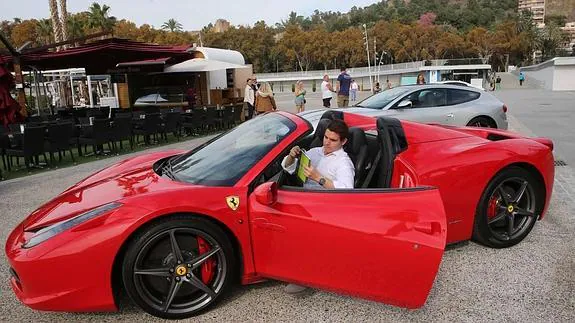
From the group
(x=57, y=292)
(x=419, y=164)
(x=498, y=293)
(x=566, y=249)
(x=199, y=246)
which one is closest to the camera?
(x=57, y=292)

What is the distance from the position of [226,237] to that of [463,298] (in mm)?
1812

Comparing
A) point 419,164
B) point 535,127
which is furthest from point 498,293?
point 535,127

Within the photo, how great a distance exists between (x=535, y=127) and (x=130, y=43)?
11539 mm

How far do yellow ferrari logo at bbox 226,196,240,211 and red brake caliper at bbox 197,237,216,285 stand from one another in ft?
1.01

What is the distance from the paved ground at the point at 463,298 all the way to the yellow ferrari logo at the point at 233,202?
78cm

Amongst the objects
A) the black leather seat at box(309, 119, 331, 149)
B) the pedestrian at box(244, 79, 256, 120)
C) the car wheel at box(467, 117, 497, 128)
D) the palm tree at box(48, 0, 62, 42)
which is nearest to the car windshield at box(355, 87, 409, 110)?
the car wheel at box(467, 117, 497, 128)

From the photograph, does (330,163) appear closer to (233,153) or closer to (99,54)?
(233,153)

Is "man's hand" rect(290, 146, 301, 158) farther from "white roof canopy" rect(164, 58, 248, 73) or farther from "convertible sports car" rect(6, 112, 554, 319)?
"white roof canopy" rect(164, 58, 248, 73)

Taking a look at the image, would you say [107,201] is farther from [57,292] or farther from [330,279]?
[330,279]

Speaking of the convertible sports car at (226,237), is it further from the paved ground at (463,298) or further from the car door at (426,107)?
the car door at (426,107)

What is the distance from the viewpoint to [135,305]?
3.26 m

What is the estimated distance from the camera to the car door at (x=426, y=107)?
8844 mm

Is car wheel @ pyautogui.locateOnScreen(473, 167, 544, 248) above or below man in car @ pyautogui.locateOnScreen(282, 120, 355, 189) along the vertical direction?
below

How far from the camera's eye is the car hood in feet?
10.2
